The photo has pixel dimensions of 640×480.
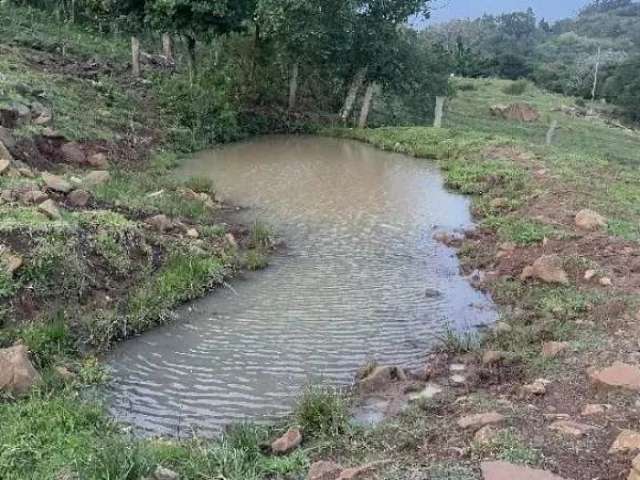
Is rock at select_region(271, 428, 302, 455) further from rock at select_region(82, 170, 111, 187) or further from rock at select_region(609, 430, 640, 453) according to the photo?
rock at select_region(82, 170, 111, 187)

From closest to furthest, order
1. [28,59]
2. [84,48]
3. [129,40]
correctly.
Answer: [28,59]
[84,48]
[129,40]

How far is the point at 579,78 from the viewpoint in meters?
56.0

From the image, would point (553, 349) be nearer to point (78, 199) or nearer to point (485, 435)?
point (485, 435)

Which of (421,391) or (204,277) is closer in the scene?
(421,391)

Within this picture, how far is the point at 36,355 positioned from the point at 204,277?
2.70 meters

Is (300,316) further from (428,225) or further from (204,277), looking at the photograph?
(428,225)

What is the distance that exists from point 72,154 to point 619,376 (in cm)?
1109

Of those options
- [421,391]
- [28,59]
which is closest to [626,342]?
[421,391]

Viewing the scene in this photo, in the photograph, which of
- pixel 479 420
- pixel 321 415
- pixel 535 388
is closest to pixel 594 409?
pixel 535 388

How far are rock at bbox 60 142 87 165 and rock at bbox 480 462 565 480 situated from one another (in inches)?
437

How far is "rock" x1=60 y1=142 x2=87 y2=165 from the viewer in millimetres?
13084

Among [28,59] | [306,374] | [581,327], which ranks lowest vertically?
[306,374]

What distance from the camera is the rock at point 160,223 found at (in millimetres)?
9617

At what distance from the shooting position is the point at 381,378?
6.20 metres
